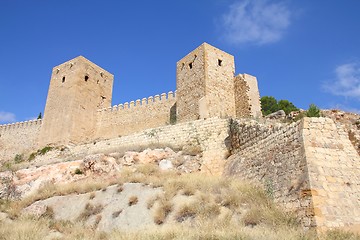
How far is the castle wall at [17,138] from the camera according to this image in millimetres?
27500

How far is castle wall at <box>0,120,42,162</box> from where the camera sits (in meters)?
27.5

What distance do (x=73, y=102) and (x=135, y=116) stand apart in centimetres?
465

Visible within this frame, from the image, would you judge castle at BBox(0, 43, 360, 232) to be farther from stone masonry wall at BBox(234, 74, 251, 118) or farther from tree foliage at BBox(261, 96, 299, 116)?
tree foliage at BBox(261, 96, 299, 116)

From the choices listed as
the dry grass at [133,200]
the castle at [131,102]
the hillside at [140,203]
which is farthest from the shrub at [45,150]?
the dry grass at [133,200]

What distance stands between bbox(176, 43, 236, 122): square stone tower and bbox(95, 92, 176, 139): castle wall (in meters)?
4.01

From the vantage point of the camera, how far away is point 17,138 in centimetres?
2875

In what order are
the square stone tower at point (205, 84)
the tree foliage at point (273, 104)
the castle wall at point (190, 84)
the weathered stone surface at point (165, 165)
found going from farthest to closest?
the tree foliage at point (273, 104)
the castle wall at point (190, 84)
the square stone tower at point (205, 84)
the weathered stone surface at point (165, 165)

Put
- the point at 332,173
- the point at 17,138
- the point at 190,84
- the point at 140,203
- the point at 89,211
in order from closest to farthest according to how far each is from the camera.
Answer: the point at 332,173, the point at 140,203, the point at 89,211, the point at 190,84, the point at 17,138

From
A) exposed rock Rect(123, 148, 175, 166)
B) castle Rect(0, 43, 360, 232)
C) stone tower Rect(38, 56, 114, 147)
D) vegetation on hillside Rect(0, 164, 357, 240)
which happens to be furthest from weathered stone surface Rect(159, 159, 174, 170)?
stone tower Rect(38, 56, 114, 147)

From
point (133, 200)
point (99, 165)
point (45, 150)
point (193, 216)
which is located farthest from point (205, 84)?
point (45, 150)

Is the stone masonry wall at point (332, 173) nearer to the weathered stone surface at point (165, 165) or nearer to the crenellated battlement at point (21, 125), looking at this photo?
the weathered stone surface at point (165, 165)

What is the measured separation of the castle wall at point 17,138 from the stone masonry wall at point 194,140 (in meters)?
13.0

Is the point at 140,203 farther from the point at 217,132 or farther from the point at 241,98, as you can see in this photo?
the point at 241,98

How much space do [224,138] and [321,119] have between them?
16.1 feet
